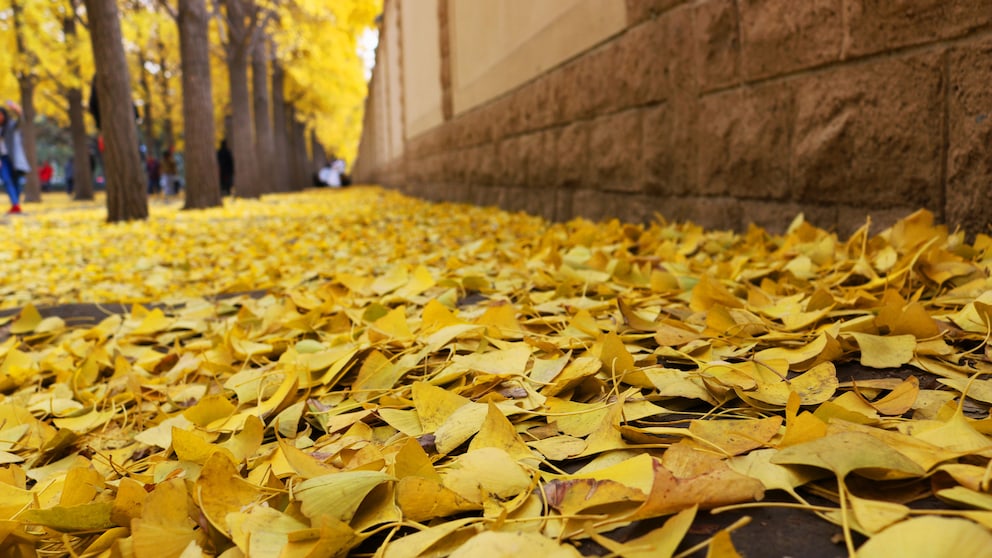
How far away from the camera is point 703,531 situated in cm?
68

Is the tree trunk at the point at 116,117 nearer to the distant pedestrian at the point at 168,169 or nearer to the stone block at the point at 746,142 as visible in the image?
the stone block at the point at 746,142

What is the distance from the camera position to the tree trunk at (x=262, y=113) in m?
14.7

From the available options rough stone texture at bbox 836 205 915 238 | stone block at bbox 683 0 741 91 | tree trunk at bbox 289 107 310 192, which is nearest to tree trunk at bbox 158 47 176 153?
tree trunk at bbox 289 107 310 192

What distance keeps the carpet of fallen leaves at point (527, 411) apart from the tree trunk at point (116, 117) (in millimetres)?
5993

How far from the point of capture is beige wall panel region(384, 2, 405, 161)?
14.4 m

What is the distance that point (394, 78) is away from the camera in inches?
615

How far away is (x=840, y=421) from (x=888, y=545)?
295 mm

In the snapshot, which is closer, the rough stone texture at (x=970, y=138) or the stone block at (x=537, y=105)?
Answer: the rough stone texture at (x=970, y=138)

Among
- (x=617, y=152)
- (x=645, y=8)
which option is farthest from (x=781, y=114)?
(x=617, y=152)

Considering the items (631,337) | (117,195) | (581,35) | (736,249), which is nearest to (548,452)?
(631,337)

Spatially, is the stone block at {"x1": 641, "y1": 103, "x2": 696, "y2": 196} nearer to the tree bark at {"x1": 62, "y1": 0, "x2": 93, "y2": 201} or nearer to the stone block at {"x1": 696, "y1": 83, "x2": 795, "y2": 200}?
the stone block at {"x1": 696, "y1": 83, "x2": 795, "y2": 200}

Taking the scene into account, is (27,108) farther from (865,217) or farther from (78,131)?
(865,217)

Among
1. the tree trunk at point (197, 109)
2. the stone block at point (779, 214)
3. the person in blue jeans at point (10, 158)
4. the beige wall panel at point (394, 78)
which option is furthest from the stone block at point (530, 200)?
the beige wall panel at point (394, 78)

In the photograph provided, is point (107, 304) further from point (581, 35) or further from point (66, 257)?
point (581, 35)
